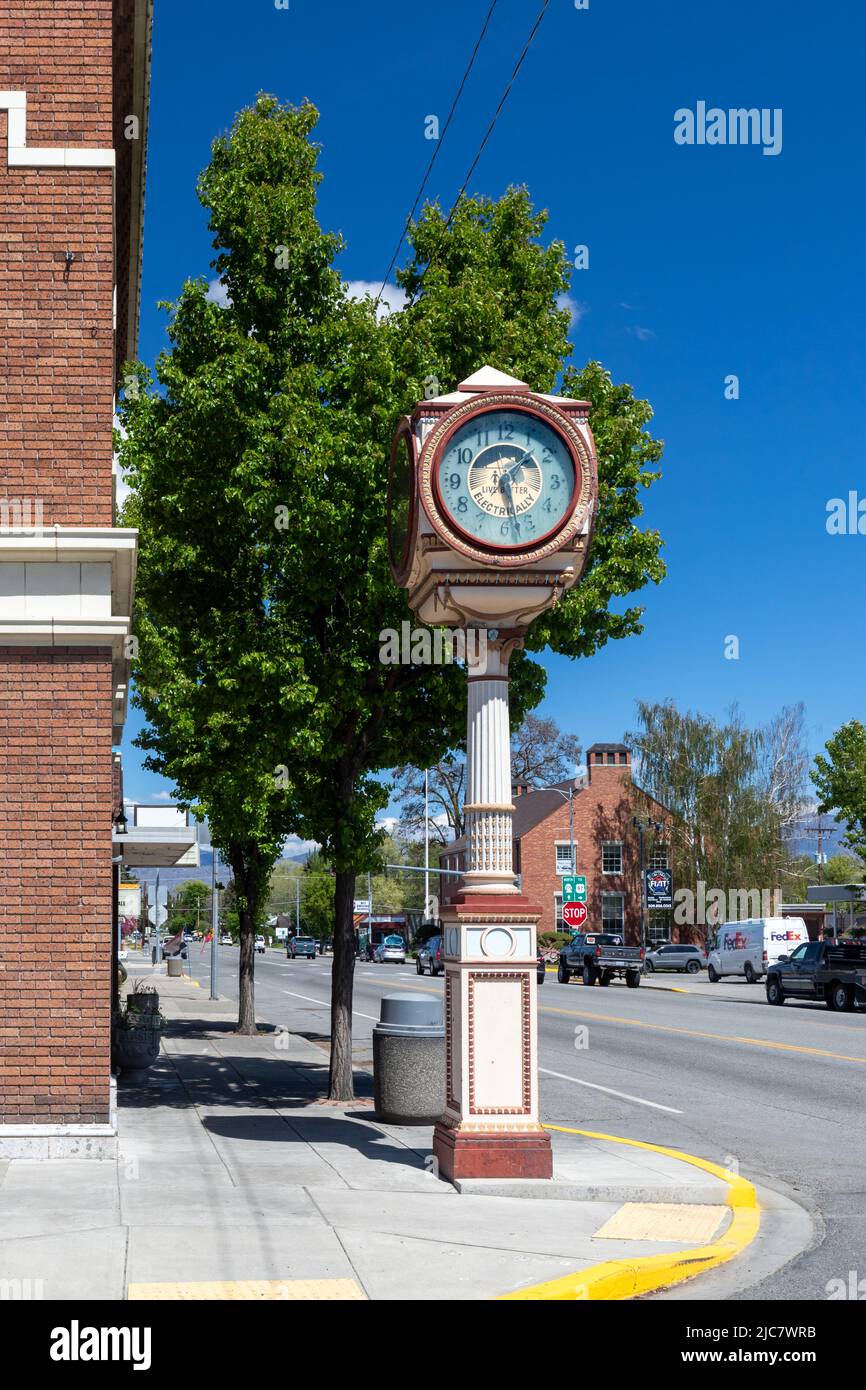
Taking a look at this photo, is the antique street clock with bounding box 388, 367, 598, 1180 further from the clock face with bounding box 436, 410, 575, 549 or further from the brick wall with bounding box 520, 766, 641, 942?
the brick wall with bounding box 520, 766, 641, 942

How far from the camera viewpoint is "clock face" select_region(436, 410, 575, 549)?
10391 mm

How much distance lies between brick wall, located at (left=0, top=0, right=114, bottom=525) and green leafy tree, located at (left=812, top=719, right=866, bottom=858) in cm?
3734

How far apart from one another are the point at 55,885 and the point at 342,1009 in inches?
207

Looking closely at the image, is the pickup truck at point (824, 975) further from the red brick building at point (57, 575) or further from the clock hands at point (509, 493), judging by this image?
the red brick building at point (57, 575)

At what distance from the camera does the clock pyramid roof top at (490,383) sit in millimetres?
10766

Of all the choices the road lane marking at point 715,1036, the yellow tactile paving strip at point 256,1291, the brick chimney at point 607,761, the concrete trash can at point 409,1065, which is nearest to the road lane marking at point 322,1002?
the road lane marking at point 715,1036

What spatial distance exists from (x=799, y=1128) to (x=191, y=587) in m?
8.41

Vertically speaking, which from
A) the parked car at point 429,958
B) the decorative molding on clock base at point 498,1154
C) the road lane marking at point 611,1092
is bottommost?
the parked car at point 429,958

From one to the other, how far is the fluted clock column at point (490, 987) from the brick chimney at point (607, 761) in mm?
66792

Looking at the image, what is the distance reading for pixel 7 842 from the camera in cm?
1059

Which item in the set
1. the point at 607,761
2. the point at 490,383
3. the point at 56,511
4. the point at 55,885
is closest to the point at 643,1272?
the point at 55,885

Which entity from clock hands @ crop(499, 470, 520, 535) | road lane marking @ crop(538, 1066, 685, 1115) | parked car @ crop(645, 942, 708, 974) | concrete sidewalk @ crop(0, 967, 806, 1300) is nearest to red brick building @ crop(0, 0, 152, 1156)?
concrete sidewalk @ crop(0, 967, 806, 1300)

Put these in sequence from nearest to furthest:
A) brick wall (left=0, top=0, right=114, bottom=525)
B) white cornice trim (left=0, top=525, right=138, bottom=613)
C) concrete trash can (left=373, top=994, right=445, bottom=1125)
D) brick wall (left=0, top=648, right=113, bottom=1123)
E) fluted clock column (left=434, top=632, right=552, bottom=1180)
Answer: fluted clock column (left=434, top=632, right=552, bottom=1180) < brick wall (left=0, top=648, right=113, bottom=1123) < white cornice trim (left=0, top=525, right=138, bottom=613) < brick wall (left=0, top=0, right=114, bottom=525) < concrete trash can (left=373, top=994, right=445, bottom=1125)
